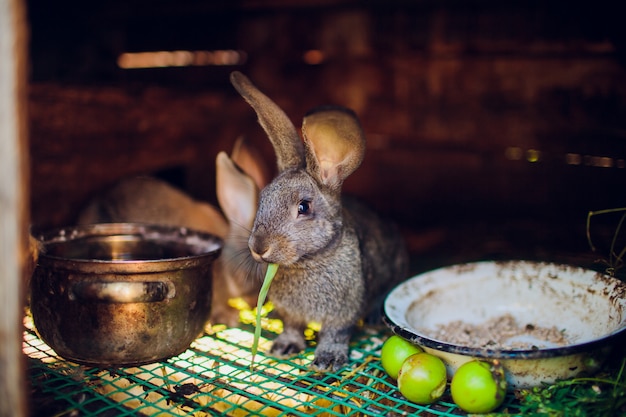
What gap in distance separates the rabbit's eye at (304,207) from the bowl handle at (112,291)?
27.8 inches

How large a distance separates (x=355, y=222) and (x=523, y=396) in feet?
4.15

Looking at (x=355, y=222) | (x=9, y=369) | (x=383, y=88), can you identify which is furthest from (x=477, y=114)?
(x=9, y=369)

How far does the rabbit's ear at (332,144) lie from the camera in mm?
2846

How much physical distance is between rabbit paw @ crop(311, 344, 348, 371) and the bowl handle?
810 millimetres

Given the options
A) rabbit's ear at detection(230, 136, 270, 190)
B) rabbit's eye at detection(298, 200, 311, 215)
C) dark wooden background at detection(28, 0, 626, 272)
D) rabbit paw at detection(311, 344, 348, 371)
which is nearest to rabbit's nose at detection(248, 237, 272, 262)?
rabbit's eye at detection(298, 200, 311, 215)

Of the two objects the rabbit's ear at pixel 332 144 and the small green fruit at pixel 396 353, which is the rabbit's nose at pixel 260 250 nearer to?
the rabbit's ear at pixel 332 144

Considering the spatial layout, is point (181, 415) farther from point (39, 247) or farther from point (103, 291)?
point (39, 247)

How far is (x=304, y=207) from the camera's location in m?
2.80

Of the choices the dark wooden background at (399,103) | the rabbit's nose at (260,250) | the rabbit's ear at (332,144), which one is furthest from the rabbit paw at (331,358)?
the dark wooden background at (399,103)

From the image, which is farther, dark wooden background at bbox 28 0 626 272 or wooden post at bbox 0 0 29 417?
dark wooden background at bbox 28 0 626 272

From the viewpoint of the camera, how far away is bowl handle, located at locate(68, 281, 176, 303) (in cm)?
255

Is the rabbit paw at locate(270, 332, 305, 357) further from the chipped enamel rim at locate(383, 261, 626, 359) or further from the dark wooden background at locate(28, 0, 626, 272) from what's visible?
the dark wooden background at locate(28, 0, 626, 272)

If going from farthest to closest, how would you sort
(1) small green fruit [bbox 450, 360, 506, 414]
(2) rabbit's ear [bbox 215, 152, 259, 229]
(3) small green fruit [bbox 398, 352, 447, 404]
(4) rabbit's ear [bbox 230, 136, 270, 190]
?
(4) rabbit's ear [bbox 230, 136, 270, 190]
(2) rabbit's ear [bbox 215, 152, 259, 229]
(3) small green fruit [bbox 398, 352, 447, 404]
(1) small green fruit [bbox 450, 360, 506, 414]

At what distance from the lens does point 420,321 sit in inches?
120
